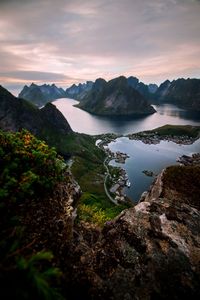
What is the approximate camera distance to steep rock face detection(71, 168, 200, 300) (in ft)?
35.5

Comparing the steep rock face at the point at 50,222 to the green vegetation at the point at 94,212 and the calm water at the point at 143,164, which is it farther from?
the calm water at the point at 143,164

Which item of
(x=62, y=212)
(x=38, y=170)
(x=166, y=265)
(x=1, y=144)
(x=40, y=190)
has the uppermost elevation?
(x=1, y=144)

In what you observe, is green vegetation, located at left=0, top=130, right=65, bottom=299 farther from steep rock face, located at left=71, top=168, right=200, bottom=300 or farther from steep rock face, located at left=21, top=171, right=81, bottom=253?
steep rock face, located at left=71, top=168, right=200, bottom=300

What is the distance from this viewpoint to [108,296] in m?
10.6

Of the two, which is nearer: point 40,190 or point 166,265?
point 166,265

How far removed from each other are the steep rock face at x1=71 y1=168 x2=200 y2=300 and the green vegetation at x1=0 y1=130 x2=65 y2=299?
2.58m

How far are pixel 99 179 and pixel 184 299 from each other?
12627 cm

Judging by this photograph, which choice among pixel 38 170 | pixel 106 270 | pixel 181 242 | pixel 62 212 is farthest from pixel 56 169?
pixel 181 242

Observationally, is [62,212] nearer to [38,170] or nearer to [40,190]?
[40,190]

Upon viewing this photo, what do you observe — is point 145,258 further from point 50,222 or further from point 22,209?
point 22,209

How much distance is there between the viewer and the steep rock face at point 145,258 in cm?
1081

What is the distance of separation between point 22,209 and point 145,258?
21.7 ft

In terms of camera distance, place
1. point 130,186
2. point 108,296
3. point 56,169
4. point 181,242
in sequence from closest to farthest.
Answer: point 108,296, point 181,242, point 56,169, point 130,186

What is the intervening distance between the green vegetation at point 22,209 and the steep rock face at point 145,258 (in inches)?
101
